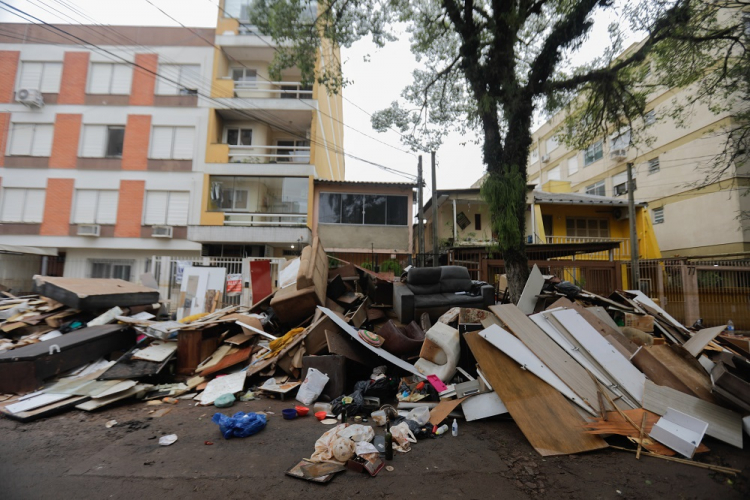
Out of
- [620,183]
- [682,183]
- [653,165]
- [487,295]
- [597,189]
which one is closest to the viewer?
[487,295]

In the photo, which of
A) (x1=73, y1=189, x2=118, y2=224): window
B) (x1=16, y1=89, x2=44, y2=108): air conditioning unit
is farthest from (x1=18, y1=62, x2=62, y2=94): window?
(x1=73, y1=189, x2=118, y2=224): window

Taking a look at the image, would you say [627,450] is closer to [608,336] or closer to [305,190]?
[608,336]

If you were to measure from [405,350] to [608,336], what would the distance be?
235 centimetres

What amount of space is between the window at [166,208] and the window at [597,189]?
70.2ft

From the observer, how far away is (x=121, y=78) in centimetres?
1440

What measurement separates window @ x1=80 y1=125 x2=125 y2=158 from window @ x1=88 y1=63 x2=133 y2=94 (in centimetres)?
159

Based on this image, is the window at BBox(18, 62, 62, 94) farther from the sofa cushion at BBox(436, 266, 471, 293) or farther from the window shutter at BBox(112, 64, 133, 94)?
the sofa cushion at BBox(436, 266, 471, 293)

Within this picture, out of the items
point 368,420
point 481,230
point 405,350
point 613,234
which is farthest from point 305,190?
point 613,234

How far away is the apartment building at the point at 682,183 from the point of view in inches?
488

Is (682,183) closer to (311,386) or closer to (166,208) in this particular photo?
(311,386)

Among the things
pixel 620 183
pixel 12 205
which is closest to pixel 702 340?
pixel 620 183

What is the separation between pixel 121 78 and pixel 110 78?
0.46 metres

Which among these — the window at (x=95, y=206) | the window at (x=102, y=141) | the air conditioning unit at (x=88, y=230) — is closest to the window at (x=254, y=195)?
the window at (x=95, y=206)

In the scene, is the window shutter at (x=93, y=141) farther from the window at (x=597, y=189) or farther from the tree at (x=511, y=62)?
the window at (x=597, y=189)
